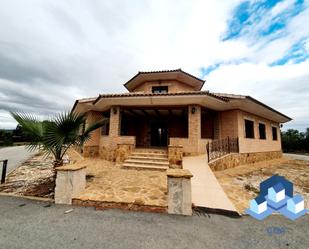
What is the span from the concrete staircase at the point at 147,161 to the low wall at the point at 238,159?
227cm

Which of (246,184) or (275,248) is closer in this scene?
(275,248)

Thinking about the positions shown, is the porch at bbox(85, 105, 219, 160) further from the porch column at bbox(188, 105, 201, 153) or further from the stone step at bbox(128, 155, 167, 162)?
the stone step at bbox(128, 155, 167, 162)

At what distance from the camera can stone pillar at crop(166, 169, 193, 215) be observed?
339cm

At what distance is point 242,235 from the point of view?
2707 millimetres

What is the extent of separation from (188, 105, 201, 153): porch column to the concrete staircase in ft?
5.67

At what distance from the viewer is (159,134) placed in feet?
46.5

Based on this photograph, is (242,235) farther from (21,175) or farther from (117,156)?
(21,175)

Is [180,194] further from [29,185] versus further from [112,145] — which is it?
[112,145]

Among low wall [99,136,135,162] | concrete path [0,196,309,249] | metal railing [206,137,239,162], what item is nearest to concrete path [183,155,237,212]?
concrete path [0,196,309,249]

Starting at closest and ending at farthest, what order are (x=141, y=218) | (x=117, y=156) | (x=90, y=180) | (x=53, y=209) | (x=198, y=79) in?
(x=141, y=218) < (x=53, y=209) < (x=90, y=180) < (x=117, y=156) < (x=198, y=79)

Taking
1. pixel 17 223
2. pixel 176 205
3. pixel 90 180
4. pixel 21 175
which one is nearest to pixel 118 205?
pixel 176 205

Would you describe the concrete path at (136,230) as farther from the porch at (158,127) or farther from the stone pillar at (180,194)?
the porch at (158,127)

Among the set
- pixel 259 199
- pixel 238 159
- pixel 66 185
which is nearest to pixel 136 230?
pixel 66 185

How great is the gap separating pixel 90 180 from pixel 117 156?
3.52 meters
